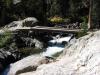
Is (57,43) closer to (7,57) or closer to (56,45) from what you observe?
(56,45)

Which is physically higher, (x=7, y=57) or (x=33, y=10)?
(x=33, y=10)

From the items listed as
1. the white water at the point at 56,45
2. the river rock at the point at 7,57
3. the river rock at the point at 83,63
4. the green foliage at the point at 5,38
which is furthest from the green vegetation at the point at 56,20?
the river rock at the point at 83,63

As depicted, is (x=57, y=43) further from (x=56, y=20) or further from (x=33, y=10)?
(x=33, y=10)

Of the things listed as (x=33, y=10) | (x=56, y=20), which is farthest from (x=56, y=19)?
(x=33, y=10)

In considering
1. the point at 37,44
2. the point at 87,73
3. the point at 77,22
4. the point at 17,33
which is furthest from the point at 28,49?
the point at 87,73

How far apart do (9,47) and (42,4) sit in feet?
40.1

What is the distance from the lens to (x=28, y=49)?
1773 cm

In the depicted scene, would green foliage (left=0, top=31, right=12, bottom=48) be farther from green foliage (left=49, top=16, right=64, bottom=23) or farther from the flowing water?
green foliage (left=49, top=16, right=64, bottom=23)

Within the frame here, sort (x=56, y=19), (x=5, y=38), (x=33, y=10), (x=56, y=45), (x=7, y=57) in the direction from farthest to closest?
(x=56, y=19)
(x=33, y=10)
(x=56, y=45)
(x=5, y=38)
(x=7, y=57)

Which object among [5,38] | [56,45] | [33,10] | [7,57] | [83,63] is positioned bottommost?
[56,45]

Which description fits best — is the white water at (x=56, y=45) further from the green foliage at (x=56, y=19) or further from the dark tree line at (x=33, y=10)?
the green foliage at (x=56, y=19)

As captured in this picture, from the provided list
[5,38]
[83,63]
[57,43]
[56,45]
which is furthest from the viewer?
[57,43]

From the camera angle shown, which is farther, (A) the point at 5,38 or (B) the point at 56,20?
(B) the point at 56,20

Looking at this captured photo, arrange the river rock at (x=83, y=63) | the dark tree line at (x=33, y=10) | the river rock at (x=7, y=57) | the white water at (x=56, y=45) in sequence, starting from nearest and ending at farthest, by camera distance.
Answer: the river rock at (x=83, y=63)
the river rock at (x=7, y=57)
the white water at (x=56, y=45)
the dark tree line at (x=33, y=10)
